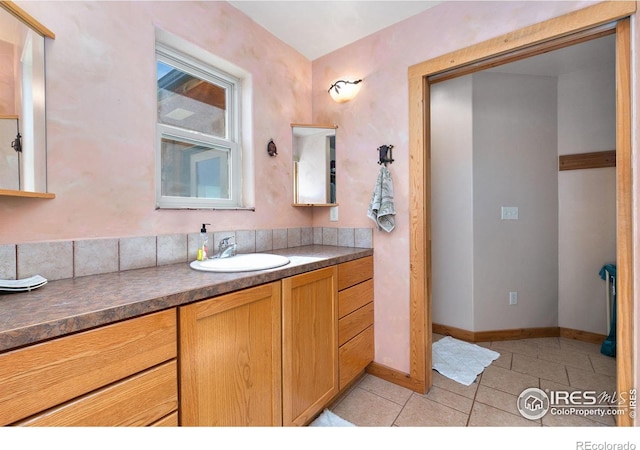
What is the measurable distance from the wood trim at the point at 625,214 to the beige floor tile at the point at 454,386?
0.68 m

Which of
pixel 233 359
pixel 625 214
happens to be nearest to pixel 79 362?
pixel 233 359

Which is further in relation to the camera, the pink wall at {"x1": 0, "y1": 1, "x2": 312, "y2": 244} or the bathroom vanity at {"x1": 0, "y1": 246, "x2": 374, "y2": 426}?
the pink wall at {"x1": 0, "y1": 1, "x2": 312, "y2": 244}

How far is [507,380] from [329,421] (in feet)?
4.30

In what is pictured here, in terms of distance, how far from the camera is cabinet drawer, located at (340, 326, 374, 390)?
1.62 metres

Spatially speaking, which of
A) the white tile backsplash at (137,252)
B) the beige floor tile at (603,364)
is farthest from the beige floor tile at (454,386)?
the white tile backsplash at (137,252)

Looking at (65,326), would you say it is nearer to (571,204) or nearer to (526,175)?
(526,175)

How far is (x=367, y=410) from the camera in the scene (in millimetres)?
1576

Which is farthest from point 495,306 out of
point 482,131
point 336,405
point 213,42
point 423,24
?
point 213,42

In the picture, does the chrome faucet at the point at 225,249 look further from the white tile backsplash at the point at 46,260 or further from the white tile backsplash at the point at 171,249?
the white tile backsplash at the point at 46,260

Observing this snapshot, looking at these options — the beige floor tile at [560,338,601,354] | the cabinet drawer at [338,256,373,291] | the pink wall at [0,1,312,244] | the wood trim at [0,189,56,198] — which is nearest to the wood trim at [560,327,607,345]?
the beige floor tile at [560,338,601,354]

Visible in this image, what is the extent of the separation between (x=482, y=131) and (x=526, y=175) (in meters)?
0.59

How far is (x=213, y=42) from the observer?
161 cm

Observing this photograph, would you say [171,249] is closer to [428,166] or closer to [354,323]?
[354,323]

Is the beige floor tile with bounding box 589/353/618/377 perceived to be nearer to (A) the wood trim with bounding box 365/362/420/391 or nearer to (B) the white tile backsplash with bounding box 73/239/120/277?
(A) the wood trim with bounding box 365/362/420/391
